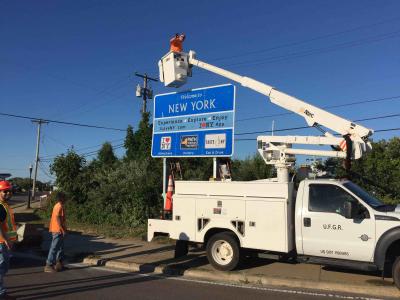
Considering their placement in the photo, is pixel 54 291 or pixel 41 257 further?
pixel 41 257

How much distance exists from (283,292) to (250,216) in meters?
1.77

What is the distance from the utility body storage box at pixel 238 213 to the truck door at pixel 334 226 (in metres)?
0.40

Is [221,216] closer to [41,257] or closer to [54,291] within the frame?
[54,291]

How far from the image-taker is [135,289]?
8.08 metres

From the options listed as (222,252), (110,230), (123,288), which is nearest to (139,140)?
(110,230)

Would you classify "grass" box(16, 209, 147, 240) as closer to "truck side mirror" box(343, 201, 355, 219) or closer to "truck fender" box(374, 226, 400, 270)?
"truck side mirror" box(343, 201, 355, 219)

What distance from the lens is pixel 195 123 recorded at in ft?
44.0

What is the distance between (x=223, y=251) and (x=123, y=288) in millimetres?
2391

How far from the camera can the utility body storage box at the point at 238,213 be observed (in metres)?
8.71

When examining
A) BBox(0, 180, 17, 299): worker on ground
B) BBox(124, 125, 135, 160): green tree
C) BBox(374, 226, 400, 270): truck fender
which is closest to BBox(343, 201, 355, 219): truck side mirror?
BBox(374, 226, 400, 270): truck fender

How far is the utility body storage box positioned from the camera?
28.6ft

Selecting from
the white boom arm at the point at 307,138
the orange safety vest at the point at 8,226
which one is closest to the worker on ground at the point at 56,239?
the orange safety vest at the point at 8,226

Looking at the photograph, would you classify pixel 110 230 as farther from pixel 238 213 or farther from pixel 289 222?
pixel 289 222

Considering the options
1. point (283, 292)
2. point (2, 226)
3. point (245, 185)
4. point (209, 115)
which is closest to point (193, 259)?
point (245, 185)
